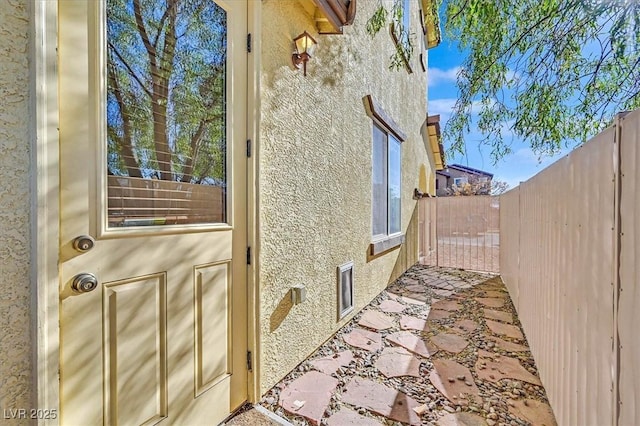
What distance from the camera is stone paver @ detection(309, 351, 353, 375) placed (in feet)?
8.55

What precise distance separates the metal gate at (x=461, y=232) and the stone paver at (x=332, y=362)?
17.0 feet

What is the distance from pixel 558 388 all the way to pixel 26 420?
2.81 metres

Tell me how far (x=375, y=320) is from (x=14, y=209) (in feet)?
11.8

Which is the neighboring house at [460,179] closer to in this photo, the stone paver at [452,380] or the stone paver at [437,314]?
the stone paver at [437,314]

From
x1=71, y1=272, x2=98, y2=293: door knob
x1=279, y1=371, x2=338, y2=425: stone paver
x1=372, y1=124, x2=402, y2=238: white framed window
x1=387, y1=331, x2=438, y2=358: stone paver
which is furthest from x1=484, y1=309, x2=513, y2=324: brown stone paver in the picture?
x1=71, y1=272, x2=98, y2=293: door knob

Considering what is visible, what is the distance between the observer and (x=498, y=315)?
393cm

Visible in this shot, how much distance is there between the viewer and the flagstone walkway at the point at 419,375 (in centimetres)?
205

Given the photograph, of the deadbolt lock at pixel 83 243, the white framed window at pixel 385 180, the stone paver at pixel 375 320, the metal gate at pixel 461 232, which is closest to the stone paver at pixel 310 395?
the stone paver at pixel 375 320

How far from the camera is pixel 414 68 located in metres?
6.79

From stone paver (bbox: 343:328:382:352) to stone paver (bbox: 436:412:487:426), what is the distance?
1027 millimetres

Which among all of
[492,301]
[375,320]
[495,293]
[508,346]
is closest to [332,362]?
[375,320]

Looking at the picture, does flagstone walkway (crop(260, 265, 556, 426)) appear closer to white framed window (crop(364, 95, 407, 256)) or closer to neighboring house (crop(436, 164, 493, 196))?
white framed window (crop(364, 95, 407, 256))

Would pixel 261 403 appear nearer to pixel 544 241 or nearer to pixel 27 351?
pixel 27 351

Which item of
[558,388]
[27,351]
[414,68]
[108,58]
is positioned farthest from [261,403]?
[414,68]
